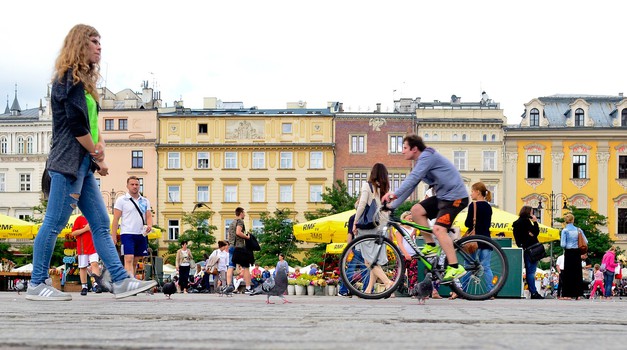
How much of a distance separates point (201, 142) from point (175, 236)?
696 cm

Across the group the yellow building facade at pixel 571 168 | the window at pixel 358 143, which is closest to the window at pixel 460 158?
the yellow building facade at pixel 571 168

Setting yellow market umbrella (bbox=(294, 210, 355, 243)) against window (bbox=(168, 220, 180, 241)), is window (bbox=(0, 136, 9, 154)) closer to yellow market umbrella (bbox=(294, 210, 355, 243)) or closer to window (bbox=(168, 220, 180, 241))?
window (bbox=(168, 220, 180, 241))

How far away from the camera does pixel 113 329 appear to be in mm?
4621

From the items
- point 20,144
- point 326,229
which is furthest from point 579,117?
point 326,229

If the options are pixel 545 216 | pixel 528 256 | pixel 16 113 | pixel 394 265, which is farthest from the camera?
pixel 16 113

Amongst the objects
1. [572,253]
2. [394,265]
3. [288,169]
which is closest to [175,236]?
[288,169]

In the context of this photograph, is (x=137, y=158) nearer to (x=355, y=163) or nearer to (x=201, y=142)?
(x=201, y=142)

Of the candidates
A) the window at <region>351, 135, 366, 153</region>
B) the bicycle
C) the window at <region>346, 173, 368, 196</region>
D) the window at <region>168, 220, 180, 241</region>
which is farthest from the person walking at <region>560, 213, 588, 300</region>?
the window at <region>168, 220, 180, 241</region>

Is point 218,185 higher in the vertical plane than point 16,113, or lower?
lower

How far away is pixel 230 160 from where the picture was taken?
246ft

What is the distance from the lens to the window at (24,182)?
7804 cm

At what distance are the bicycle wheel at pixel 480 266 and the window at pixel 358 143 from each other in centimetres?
6467

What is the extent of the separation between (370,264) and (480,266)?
99 centimetres

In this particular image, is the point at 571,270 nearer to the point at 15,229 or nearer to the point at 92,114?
the point at 92,114
